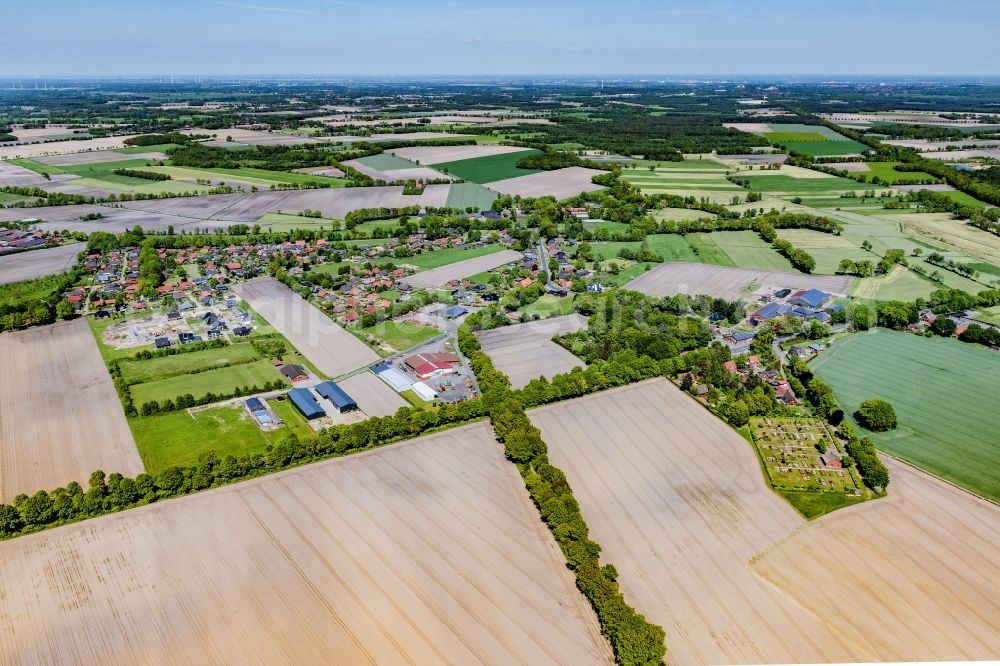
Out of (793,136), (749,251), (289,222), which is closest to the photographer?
(749,251)

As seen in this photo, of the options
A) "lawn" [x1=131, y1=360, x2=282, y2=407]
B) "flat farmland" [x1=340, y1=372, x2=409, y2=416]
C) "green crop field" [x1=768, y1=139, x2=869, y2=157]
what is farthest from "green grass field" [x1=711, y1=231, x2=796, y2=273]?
"green crop field" [x1=768, y1=139, x2=869, y2=157]

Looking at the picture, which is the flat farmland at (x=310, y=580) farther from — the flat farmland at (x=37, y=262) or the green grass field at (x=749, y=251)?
the flat farmland at (x=37, y=262)

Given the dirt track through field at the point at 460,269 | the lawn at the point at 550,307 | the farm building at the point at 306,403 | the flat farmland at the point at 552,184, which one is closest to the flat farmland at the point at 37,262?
the dirt track through field at the point at 460,269

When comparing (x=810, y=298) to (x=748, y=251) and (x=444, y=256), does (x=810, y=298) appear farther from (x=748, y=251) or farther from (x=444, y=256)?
(x=444, y=256)

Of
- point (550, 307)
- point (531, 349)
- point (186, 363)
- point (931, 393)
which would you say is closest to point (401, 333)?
point (531, 349)

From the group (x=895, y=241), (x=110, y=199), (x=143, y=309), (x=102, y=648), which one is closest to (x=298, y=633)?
(x=102, y=648)
